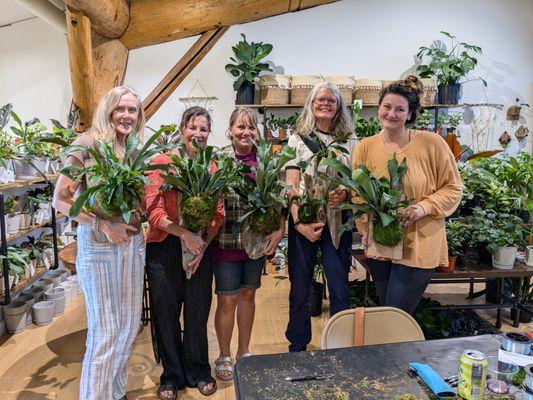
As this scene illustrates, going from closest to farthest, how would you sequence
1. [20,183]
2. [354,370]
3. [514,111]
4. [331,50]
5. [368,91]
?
[354,370] → [20,183] → [368,91] → [331,50] → [514,111]

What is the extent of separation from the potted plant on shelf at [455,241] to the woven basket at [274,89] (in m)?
2.32

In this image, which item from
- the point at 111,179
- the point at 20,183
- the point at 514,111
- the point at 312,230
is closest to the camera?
the point at 111,179

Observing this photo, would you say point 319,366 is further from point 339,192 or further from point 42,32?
point 42,32

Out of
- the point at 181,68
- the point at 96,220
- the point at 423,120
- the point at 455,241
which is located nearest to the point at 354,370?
the point at 96,220

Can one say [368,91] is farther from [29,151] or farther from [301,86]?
[29,151]

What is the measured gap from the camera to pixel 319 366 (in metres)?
1.21

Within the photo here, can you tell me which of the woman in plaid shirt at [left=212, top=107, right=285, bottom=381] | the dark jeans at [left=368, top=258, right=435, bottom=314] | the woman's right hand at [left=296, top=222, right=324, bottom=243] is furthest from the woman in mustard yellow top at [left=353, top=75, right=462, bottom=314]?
the woman in plaid shirt at [left=212, top=107, right=285, bottom=381]

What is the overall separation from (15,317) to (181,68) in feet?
8.16

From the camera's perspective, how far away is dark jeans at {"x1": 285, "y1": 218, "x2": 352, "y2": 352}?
214 centimetres

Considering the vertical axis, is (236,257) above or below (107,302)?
above

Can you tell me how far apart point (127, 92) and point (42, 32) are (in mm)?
3845

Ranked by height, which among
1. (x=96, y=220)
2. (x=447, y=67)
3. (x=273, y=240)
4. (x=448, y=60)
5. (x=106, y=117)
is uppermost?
(x=448, y=60)

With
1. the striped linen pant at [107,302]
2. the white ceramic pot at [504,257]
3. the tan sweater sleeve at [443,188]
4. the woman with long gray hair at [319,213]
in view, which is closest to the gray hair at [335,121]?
the woman with long gray hair at [319,213]

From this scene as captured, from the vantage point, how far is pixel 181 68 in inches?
155
